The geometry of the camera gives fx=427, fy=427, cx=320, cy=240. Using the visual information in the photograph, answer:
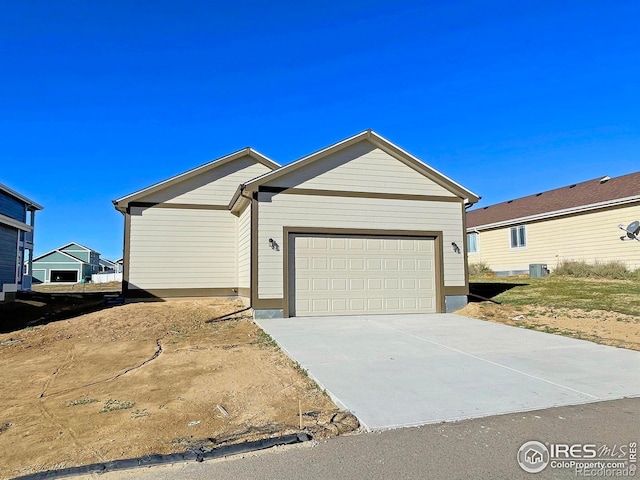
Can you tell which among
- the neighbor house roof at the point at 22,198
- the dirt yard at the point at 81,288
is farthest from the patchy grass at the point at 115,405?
the dirt yard at the point at 81,288

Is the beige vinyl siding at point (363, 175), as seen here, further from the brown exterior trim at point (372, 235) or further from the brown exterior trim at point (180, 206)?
the brown exterior trim at point (180, 206)

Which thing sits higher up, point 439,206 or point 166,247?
point 439,206

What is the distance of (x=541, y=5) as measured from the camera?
12.4m

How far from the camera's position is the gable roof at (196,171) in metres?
15.1

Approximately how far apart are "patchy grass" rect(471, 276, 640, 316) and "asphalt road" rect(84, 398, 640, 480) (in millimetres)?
8029

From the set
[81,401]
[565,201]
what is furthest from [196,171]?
[565,201]

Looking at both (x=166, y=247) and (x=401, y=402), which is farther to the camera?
(x=166, y=247)

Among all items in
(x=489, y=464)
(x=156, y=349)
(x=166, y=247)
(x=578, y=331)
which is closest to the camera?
(x=489, y=464)

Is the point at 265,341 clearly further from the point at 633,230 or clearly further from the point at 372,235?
the point at 633,230

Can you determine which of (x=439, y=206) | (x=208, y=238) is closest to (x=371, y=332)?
(x=439, y=206)

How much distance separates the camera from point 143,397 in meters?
5.21

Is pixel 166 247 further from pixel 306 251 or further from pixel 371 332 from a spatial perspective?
pixel 371 332

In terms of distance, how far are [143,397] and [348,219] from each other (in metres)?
8.38

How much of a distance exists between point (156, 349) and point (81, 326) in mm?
3824
